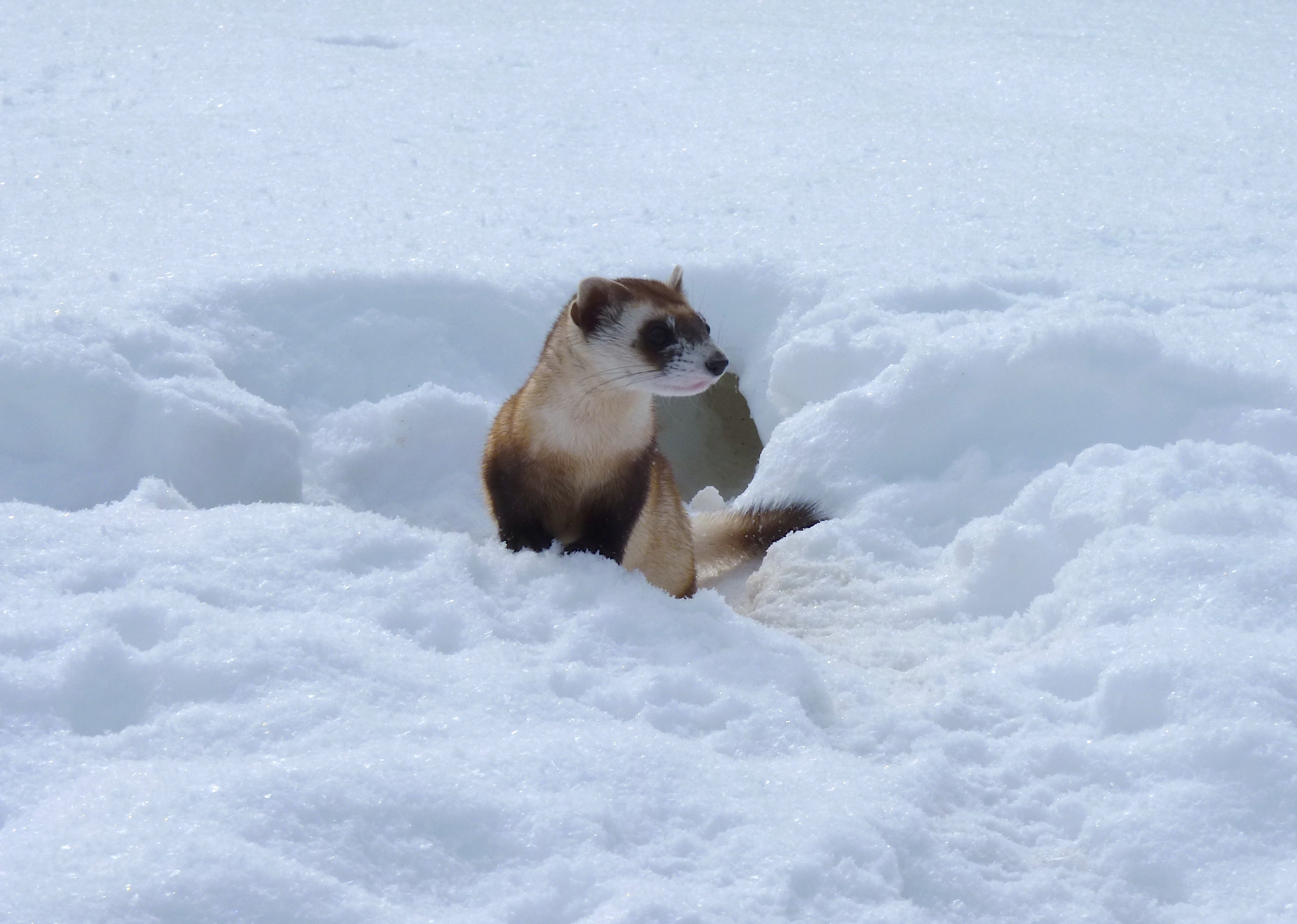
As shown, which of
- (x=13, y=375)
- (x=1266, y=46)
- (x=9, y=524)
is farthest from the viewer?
(x=1266, y=46)

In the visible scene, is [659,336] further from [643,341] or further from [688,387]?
[688,387]

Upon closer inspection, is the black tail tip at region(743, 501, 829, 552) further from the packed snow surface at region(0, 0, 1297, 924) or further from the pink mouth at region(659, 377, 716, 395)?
the pink mouth at region(659, 377, 716, 395)

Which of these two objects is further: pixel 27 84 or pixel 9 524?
pixel 27 84

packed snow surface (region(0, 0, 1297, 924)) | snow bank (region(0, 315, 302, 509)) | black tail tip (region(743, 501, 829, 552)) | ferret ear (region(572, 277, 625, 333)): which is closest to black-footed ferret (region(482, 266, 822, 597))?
ferret ear (region(572, 277, 625, 333))

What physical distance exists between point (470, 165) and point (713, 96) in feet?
5.96

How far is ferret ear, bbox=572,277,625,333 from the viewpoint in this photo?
10.2ft

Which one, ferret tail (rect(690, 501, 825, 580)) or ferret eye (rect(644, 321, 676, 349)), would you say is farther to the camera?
ferret tail (rect(690, 501, 825, 580))

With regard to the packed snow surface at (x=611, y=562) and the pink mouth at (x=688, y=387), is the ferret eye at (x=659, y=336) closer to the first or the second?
the pink mouth at (x=688, y=387)

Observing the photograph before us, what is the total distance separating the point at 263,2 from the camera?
26.6 feet

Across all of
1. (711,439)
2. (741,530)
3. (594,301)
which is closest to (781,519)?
(741,530)

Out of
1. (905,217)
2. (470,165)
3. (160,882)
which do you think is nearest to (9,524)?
(160,882)

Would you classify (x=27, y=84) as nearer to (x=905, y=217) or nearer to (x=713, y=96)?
(x=713, y=96)

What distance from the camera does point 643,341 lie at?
3047mm

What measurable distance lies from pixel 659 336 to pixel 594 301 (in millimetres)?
213
